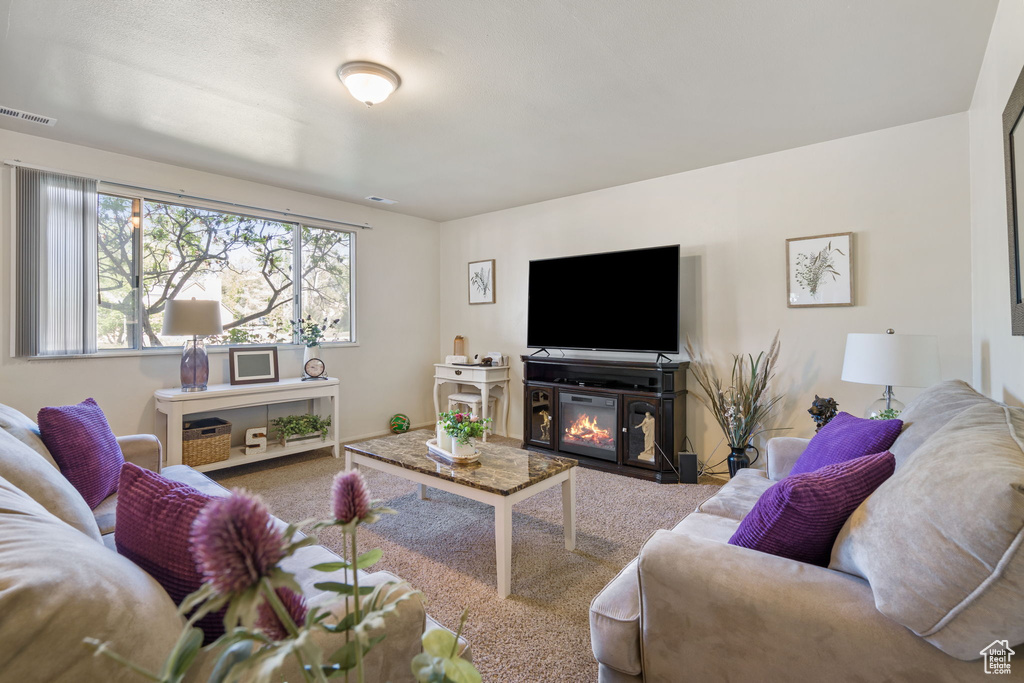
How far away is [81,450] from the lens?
6.09ft

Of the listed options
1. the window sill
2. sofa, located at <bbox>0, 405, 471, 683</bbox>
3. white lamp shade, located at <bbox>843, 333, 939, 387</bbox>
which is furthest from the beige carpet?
white lamp shade, located at <bbox>843, 333, 939, 387</bbox>

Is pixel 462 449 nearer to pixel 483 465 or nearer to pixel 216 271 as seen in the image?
pixel 483 465

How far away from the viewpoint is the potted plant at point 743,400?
11.1ft

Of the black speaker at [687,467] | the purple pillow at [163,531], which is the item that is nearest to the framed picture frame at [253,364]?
the purple pillow at [163,531]

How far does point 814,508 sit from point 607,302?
9.94 feet

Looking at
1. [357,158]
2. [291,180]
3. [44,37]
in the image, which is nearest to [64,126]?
[44,37]

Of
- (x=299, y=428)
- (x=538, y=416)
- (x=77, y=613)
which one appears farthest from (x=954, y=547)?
(x=299, y=428)

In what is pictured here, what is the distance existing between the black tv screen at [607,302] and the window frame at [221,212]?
1844 mm

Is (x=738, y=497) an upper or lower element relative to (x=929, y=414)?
lower

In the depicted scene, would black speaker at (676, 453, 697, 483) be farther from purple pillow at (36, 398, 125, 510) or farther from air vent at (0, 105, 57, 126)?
air vent at (0, 105, 57, 126)

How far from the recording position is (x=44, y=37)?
2.09 meters

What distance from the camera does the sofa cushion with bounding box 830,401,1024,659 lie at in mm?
829

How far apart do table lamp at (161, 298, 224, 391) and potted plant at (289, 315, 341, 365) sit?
807 mm

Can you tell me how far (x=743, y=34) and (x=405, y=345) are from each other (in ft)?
13.8
